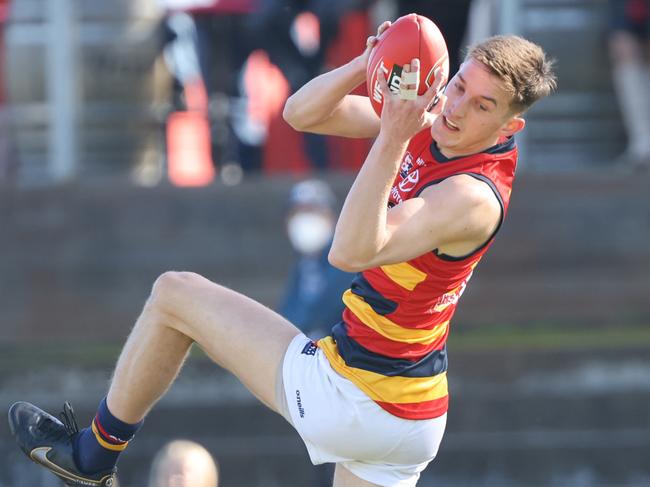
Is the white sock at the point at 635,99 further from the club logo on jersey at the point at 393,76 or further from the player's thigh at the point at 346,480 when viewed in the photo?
the club logo on jersey at the point at 393,76

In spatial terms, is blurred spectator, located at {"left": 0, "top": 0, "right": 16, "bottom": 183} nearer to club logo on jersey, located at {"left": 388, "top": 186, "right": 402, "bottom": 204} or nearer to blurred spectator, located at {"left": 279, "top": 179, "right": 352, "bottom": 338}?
blurred spectator, located at {"left": 279, "top": 179, "right": 352, "bottom": 338}

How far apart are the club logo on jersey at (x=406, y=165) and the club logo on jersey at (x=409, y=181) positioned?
22 millimetres

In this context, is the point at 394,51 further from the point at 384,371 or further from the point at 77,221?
the point at 77,221

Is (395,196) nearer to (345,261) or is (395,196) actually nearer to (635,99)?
(345,261)

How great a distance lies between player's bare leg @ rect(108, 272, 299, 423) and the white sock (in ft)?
13.3

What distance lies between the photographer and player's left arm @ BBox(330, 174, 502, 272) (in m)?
4.21

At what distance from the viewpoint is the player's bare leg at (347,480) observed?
4684mm

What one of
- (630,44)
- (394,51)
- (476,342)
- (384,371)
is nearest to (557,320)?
(476,342)

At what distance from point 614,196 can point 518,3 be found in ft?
4.11

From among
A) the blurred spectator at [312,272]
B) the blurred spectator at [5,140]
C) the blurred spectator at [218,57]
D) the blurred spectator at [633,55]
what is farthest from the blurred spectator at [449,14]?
the blurred spectator at [5,140]

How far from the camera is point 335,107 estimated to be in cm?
476

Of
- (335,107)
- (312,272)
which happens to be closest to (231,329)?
(335,107)

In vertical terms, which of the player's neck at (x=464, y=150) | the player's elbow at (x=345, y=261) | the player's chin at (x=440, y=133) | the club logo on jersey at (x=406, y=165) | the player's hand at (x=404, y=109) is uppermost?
the player's hand at (x=404, y=109)

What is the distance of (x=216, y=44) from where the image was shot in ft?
29.1
